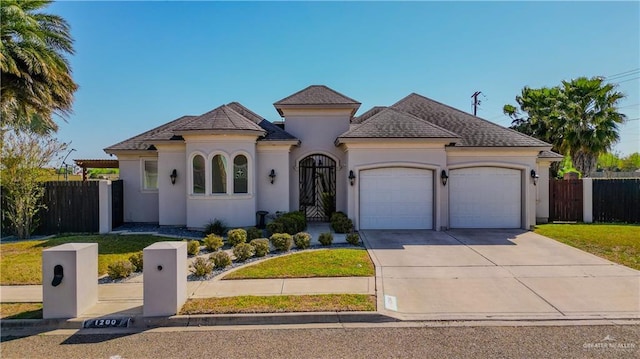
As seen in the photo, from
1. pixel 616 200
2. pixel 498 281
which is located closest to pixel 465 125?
pixel 616 200

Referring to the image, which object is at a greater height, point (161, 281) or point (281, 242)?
point (161, 281)

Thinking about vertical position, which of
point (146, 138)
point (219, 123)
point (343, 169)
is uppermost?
point (219, 123)

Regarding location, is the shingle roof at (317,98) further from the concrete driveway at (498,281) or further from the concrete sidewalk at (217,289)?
the concrete sidewalk at (217,289)

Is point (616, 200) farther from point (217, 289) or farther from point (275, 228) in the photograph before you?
point (217, 289)

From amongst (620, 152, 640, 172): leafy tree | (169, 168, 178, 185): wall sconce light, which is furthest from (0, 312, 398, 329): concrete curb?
(620, 152, 640, 172): leafy tree

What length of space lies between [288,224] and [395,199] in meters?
4.40

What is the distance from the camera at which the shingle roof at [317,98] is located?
14.2 meters

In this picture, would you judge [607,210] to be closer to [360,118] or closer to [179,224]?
[360,118]

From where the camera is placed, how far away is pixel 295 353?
4.35 meters

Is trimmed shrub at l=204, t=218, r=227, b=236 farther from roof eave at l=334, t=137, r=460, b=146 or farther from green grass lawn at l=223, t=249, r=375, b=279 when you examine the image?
roof eave at l=334, t=137, r=460, b=146

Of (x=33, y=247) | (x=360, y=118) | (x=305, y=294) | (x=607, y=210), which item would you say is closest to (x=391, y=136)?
(x=360, y=118)

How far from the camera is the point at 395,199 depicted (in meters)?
12.7

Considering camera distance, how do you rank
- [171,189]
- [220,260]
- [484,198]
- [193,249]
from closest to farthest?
[220,260]
[193,249]
[484,198]
[171,189]

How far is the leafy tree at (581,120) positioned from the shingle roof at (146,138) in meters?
23.1
